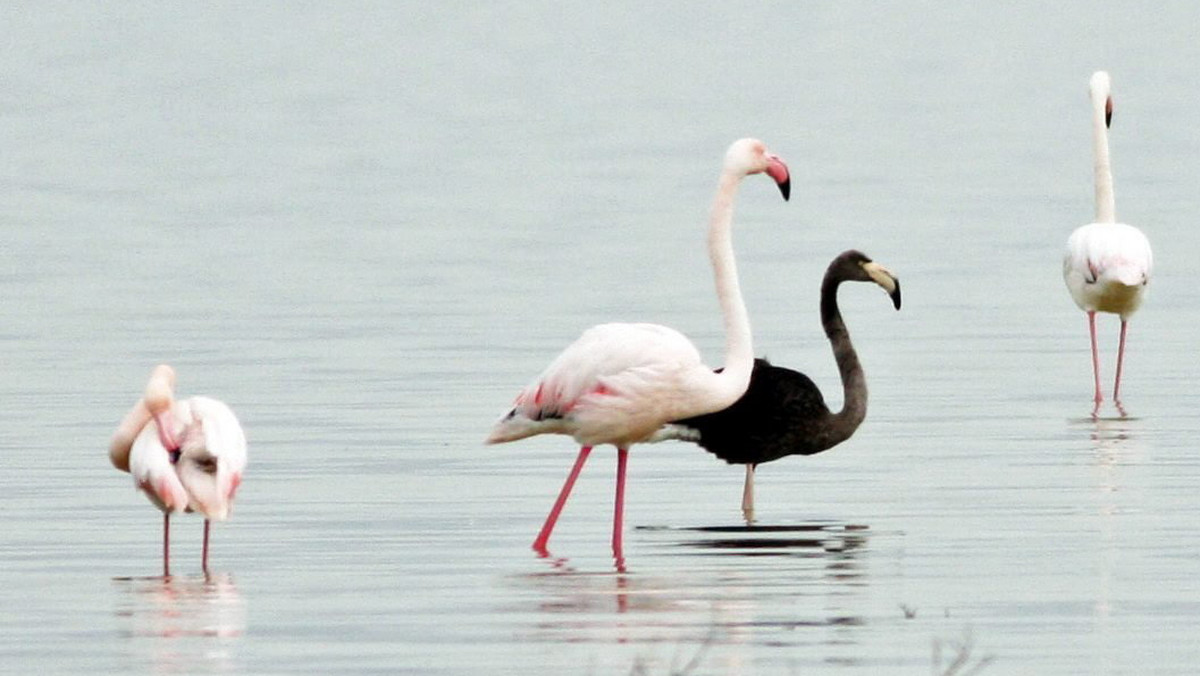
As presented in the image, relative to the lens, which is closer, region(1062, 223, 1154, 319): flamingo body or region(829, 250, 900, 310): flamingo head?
region(829, 250, 900, 310): flamingo head

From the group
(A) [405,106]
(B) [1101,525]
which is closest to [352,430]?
(B) [1101,525]

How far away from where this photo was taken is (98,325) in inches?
964

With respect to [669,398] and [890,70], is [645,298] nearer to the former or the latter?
[669,398]

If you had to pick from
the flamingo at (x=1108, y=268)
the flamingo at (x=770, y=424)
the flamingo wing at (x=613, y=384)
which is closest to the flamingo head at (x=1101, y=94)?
the flamingo at (x=1108, y=268)

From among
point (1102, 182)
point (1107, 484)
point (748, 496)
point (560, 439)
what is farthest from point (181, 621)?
point (1102, 182)

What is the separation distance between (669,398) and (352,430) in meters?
4.48

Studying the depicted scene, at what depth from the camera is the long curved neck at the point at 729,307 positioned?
44.7 feet

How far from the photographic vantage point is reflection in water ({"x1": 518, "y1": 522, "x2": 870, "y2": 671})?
36.3 ft

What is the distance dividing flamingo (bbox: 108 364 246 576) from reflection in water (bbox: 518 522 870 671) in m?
1.23

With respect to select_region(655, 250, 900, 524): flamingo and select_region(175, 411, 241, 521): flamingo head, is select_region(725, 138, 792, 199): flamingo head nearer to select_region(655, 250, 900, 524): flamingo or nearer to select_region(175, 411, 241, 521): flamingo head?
select_region(655, 250, 900, 524): flamingo

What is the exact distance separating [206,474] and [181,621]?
143 cm

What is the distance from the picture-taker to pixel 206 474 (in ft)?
41.9

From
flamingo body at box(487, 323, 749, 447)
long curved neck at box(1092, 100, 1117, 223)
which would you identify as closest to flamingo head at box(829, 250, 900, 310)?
flamingo body at box(487, 323, 749, 447)

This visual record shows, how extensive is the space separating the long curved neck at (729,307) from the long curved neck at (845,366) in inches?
49.0
